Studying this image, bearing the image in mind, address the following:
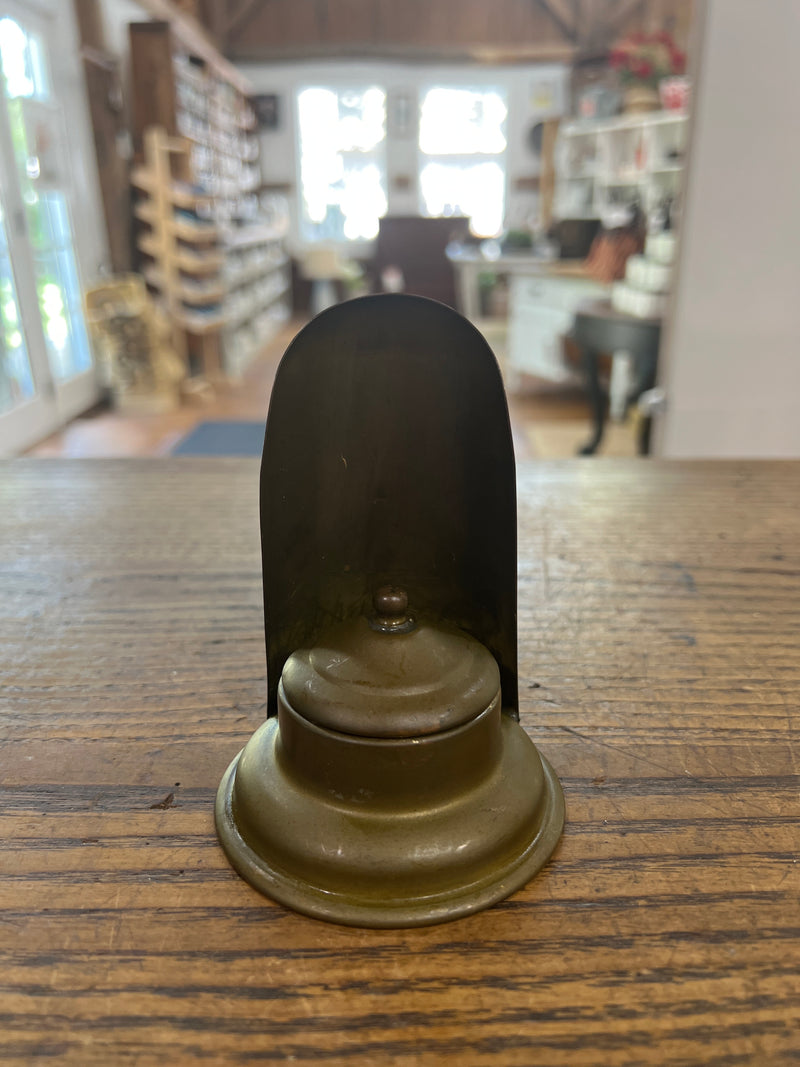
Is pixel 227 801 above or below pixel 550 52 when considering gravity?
below

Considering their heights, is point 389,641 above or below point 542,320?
above

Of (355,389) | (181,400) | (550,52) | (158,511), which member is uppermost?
(550,52)

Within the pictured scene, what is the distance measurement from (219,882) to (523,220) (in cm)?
792

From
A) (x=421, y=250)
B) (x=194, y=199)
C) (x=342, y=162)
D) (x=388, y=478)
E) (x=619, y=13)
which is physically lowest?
(x=421, y=250)

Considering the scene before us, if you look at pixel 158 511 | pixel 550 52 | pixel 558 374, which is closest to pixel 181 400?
pixel 558 374

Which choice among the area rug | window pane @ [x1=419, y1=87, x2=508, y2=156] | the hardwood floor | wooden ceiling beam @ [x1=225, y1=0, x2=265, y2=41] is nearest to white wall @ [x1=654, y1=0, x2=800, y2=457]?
the hardwood floor

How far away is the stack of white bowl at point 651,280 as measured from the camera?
2117mm

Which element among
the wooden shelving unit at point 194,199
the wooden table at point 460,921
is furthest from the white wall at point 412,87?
the wooden table at point 460,921

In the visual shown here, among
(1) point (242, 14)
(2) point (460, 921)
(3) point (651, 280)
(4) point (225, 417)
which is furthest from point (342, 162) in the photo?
(2) point (460, 921)

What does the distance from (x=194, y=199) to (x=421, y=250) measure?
3513 millimetres

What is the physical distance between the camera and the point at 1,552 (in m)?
0.57

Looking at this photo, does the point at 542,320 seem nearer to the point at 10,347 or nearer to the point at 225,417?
the point at 225,417

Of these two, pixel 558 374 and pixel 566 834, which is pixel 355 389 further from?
pixel 558 374

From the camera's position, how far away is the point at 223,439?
359 centimetres
